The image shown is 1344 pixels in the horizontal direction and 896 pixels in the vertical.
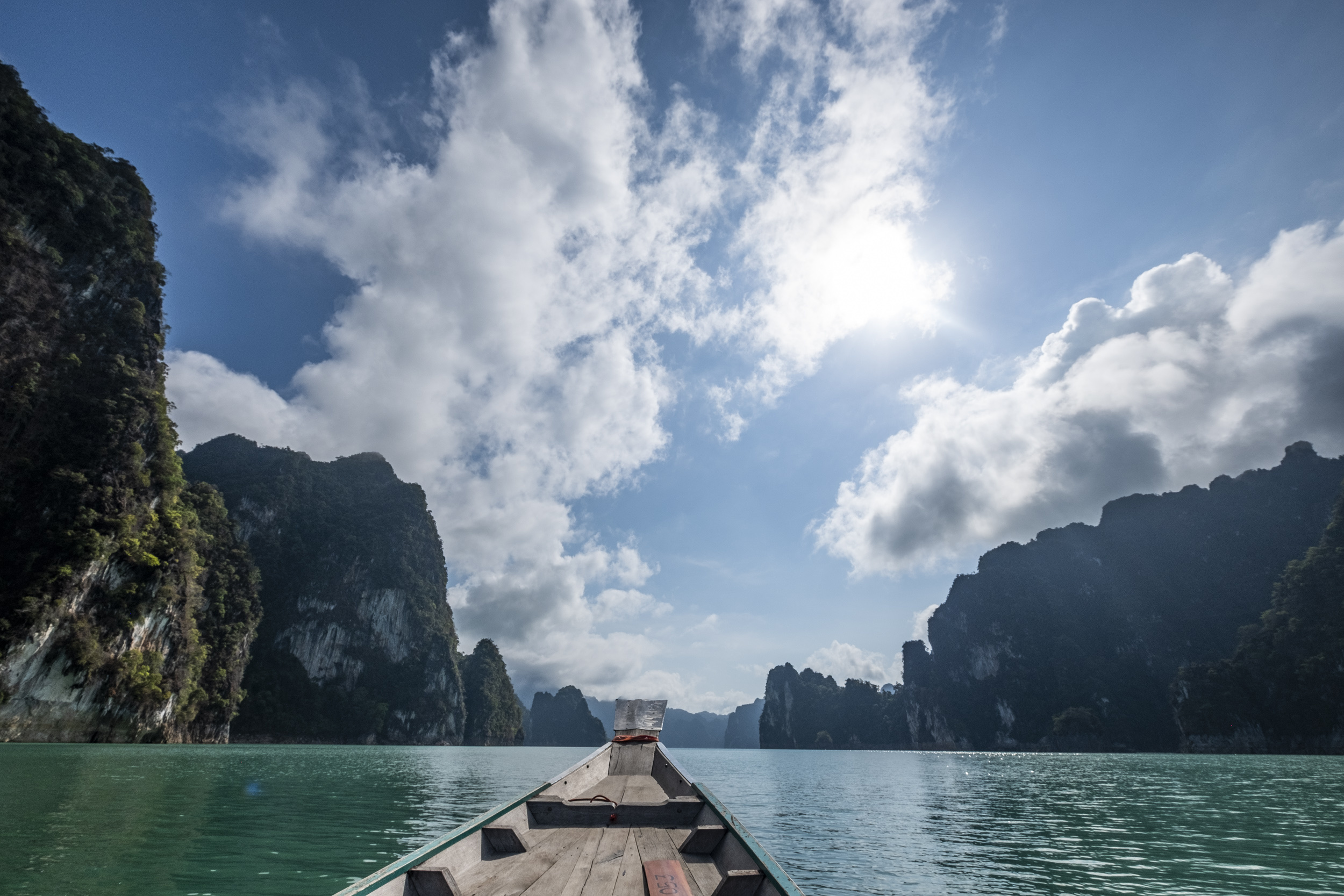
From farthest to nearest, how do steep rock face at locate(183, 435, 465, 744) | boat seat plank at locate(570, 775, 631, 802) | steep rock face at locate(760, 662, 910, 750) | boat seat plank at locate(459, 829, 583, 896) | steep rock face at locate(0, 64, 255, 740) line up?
steep rock face at locate(760, 662, 910, 750), steep rock face at locate(183, 435, 465, 744), steep rock face at locate(0, 64, 255, 740), boat seat plank at locate(570, 775, 631, 802), boat seat plank at locate(459, 829, 583, 896)

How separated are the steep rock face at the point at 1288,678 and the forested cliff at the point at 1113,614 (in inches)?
→ 64.1

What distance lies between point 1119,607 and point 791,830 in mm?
150832

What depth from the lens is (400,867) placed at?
12.6 feet

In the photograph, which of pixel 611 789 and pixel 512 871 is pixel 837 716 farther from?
pixel 512 871

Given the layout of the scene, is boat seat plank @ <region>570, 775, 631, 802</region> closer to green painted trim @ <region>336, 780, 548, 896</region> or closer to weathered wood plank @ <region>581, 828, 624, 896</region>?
weathered wood plank @ <region>581, 828, 624, 896</region>

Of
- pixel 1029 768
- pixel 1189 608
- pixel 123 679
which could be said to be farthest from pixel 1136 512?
pixel 123 679

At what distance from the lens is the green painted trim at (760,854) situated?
3.57m

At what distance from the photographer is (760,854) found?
4.30 m

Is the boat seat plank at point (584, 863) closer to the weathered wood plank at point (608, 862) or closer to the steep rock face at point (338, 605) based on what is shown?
the weathered wood plank at point (608, 862)

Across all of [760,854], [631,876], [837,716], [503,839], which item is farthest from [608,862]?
[837,716]

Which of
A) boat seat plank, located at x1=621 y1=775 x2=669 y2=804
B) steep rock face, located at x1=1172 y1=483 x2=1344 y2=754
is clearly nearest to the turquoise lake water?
boat seat plank, located at x1=621 y1=775 x2=669 y2=804

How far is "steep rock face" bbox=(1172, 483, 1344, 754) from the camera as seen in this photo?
73.4 meters

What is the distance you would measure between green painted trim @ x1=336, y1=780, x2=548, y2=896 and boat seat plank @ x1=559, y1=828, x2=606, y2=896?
93 cm

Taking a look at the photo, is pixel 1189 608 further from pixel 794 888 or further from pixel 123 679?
pixel 123 679
